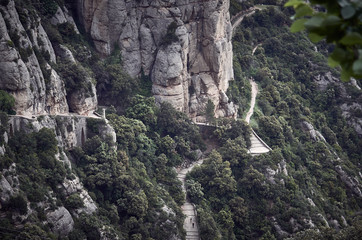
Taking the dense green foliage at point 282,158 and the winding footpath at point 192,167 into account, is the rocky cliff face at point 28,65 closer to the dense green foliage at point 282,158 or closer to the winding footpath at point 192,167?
the winding footpath at point 192,167

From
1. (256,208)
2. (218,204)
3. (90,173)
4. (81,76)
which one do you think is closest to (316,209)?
(256,208)

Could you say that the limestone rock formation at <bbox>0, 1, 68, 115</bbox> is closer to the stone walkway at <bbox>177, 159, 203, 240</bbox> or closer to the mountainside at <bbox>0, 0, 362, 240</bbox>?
the mountainside at <bbox>0, 0, 362, 240</bbox>

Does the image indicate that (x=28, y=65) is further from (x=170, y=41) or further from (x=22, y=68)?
(x=170, y=41)

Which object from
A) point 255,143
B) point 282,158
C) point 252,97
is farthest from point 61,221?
point 252,97

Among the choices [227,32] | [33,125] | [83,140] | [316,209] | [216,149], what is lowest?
[316,209]

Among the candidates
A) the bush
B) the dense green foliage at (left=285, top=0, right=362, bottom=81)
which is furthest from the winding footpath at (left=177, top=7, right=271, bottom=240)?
the dense green foliage at (left=285, top=0, right=362, bottom=81)

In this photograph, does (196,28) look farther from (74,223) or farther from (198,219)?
(74,223)
